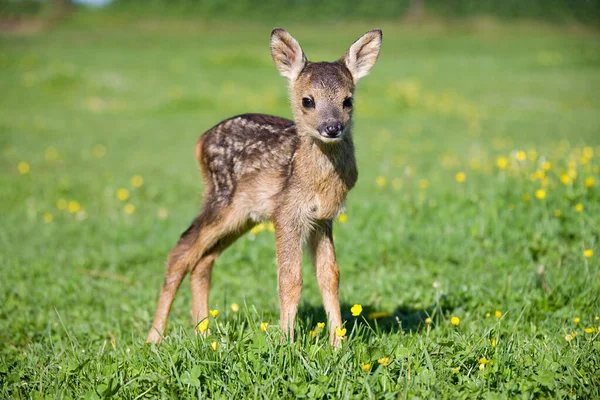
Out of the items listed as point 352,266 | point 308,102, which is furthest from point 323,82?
point 352,266

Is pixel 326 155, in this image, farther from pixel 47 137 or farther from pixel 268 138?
pixel 47 137

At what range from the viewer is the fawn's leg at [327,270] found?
16.0ft

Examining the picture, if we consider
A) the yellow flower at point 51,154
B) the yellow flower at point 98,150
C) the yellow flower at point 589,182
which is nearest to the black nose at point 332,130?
the yellow flower at point 589,182

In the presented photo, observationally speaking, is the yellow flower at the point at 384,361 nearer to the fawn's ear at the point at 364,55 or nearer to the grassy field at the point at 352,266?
the grassy field at the point at 352,266

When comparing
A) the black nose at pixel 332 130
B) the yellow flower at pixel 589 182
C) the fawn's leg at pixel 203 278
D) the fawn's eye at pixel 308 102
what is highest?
the fawn's eye at pixel 308 102

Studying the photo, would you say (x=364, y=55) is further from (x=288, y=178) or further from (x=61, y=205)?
(x=61, y=205)

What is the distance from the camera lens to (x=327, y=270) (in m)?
5.00

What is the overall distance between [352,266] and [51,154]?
380 inches

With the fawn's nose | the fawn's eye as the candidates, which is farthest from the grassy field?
the fawn's nose

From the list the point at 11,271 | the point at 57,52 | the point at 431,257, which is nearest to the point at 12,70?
the point at 57,52

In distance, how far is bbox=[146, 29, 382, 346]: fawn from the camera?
486 cm

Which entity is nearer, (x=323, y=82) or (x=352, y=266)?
(x=323, y=82)

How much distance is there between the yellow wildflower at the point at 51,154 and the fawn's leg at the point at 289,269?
10568mm

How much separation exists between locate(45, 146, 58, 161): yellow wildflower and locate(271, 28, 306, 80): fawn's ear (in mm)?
10133
